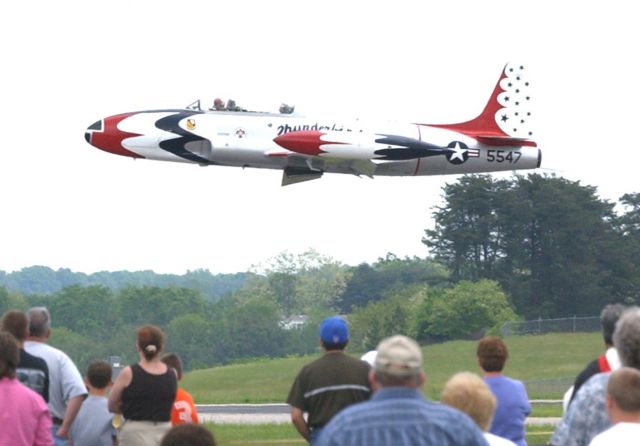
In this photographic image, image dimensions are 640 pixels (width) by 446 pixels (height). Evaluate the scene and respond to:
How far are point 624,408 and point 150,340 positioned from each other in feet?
16.4

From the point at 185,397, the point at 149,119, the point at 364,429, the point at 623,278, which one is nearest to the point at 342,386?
the point at 185,397

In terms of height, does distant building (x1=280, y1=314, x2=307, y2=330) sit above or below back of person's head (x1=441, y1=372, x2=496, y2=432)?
above

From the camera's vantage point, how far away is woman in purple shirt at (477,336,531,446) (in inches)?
473

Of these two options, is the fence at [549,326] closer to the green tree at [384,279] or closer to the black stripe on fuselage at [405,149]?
the green tree at [384,279]

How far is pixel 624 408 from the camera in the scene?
844 cm

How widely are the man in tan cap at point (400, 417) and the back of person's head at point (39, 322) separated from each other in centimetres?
534

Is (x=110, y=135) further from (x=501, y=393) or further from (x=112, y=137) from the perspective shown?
(x=501, y=393)

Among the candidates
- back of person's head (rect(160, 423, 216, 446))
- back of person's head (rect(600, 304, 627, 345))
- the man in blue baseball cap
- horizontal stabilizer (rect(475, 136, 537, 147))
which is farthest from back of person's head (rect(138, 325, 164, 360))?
horizontal stabilizer (rect(475, 136, 537, 147))

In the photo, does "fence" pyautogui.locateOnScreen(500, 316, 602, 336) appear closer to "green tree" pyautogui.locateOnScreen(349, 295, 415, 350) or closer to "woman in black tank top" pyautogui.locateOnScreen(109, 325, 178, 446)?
"green tree" pyautogui.locateOnScreen(349, 295, 415, 350)

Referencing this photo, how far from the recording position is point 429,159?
3941 centimetres

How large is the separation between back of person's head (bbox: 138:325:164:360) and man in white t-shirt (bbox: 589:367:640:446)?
192 inches

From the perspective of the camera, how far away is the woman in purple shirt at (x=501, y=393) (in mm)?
12016

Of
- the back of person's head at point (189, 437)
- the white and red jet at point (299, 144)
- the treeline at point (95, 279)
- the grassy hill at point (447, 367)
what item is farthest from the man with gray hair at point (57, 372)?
the treeline at point (95, 279)

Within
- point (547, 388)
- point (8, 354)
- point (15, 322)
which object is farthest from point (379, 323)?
point (8, 354)
